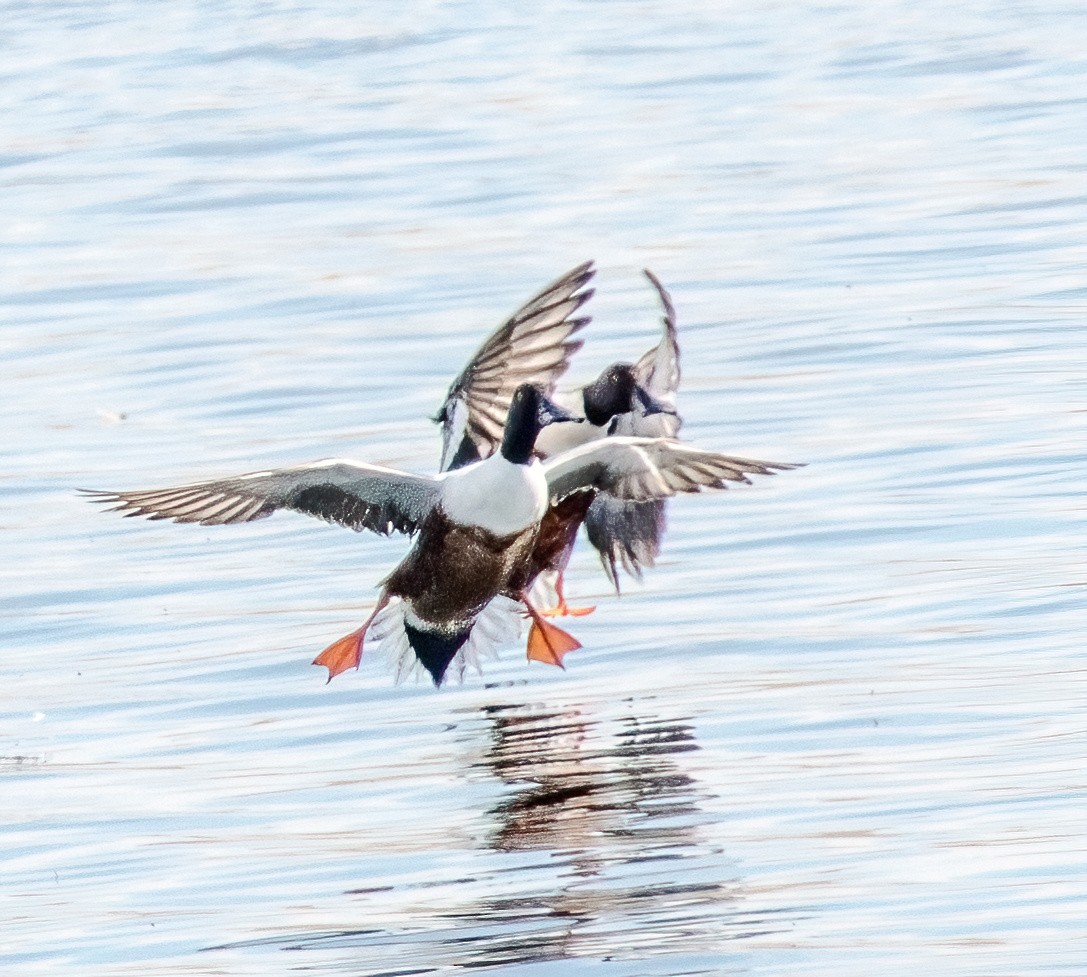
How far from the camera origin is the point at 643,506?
7801 millimetres

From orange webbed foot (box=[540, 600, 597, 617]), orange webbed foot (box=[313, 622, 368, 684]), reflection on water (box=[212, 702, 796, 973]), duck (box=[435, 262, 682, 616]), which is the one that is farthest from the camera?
duck (box=[435, 262, 682, 616])

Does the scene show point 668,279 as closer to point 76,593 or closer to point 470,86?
point 76,593

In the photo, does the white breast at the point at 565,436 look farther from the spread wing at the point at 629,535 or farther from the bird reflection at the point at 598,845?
the bird reflection at the point at 598,845

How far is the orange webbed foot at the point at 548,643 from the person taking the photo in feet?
22.4

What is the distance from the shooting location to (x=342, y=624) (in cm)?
757

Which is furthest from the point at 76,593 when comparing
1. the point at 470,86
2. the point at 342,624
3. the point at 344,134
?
the point at 470,86

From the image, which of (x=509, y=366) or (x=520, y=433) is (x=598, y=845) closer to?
(x=520, y=433)

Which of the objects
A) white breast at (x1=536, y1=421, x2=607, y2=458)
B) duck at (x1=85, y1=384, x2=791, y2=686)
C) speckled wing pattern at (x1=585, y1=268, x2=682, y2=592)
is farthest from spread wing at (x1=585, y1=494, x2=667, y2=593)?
duck at (x1=85, y1=384, x2=791, y2=686)

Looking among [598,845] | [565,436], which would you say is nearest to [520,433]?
[565,436]

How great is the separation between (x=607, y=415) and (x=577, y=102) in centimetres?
1192

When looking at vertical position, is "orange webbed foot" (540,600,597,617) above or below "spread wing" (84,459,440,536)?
below

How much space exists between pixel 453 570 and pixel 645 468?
0.59 m

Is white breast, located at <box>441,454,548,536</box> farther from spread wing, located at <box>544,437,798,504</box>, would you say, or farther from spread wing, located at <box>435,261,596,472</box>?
spread wing, located at <box>435,261,596,472</box>

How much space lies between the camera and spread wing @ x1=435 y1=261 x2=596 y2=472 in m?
7.19
